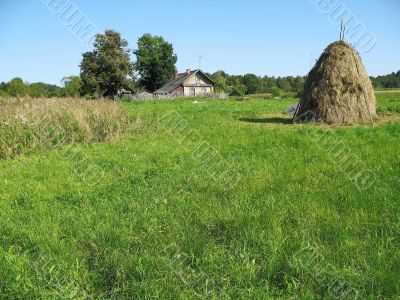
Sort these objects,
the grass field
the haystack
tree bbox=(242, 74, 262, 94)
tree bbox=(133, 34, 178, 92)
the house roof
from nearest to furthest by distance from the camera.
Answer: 1. the grass field
2. the haystack
3. the house roof
4. tree bbox=(133, 34, 178, 92)
5. tree bbox=(242, 74, 262, 94)

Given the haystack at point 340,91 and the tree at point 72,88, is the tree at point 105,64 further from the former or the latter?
the haystack at point 340,91

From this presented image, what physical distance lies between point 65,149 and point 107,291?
7.43m

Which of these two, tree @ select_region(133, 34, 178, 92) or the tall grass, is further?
tree @ select_region(133, 34, 178, 92)

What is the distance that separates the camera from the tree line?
5447 cm

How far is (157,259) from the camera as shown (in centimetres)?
359

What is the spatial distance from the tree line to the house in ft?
18.6

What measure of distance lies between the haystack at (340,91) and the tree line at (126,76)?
58.5 ft

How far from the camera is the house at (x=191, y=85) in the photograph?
6256 cm

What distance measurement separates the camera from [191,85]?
6331 centimetres

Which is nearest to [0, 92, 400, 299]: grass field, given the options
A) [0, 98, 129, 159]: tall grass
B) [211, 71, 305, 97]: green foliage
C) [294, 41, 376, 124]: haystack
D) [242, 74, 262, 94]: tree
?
[0, 98, 129, 159]: tall grass

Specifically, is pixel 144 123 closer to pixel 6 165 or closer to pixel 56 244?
pixel 6 165

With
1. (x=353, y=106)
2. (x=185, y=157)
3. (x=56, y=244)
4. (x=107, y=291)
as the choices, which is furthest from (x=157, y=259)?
(x=353, y=106)

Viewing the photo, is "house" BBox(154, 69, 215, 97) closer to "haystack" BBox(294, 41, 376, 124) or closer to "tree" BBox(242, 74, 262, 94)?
"tree" BBox(242, 74, 262, 94)

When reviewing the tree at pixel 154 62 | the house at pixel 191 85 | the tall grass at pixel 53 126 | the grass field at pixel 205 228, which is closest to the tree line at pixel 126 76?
the tree at pixel 154 62
